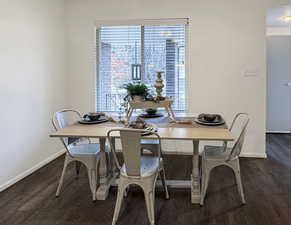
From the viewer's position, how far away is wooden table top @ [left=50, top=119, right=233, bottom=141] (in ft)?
8.34

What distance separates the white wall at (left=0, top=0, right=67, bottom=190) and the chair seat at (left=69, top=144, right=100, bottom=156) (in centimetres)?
78

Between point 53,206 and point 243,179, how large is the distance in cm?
215

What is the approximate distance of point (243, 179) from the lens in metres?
3.64

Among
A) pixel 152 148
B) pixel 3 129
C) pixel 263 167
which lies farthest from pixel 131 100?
pixel 263 167

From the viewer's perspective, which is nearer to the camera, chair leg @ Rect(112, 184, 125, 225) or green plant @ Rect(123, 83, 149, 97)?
chair leg @ Rect(112, 184, 125, 225)

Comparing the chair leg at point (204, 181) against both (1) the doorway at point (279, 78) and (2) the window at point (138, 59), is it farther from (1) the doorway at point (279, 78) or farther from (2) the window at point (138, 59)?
(1) the doorway at point (279, 78)

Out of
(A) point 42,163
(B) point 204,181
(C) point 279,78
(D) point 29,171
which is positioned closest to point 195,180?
(B) point 204,181

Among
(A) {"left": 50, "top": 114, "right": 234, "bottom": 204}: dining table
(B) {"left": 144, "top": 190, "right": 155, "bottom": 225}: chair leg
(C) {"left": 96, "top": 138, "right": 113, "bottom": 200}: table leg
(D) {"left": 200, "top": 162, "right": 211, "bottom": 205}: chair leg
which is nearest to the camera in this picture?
(B) {"left": 144, "top": 190, "right": 155, "bottom": 225}: chair leg

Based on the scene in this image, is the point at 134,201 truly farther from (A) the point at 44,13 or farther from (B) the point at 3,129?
(A) the point at 44,13

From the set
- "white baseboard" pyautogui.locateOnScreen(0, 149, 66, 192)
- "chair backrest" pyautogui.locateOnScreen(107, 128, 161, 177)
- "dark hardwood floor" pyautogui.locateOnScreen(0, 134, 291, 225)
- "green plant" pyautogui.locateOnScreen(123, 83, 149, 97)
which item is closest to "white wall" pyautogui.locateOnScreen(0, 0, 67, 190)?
"white baseboard" pyautogui.locateOnScreen(0, 149, 66, 192)

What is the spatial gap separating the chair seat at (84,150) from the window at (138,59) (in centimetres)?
170

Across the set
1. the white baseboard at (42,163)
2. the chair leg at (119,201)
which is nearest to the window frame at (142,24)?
the white baseboard at (42,163)

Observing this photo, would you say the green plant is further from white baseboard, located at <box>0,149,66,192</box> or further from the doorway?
the doorway

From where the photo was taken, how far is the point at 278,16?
5.07 metres
